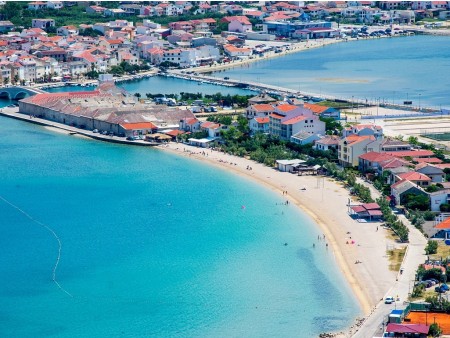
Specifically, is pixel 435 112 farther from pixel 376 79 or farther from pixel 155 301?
pixel 155 301

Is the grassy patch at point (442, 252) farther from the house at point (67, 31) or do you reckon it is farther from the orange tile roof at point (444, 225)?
the house at point (67, 31)

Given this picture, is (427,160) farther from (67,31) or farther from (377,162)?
(67,31)

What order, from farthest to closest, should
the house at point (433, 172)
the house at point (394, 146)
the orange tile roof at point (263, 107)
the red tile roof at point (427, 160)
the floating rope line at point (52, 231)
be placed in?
the orange tile roof at point (263, 107) → the house at point (394, 146) → the red tile roof at point (427, 160) → the house at point (433, 172) → the floating rope line at point (52, 231)

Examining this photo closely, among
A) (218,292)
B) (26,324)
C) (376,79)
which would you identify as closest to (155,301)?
(218,292)

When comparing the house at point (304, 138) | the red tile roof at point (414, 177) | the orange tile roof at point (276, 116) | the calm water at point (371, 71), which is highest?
the orange tile roof at point (276, 116)

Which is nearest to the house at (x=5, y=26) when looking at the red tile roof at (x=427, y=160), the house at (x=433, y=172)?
the red tile roof at (x=427, y=160)

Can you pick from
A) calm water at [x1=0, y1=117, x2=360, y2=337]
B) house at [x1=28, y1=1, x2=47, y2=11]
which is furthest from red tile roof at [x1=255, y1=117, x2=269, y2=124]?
house at [x1=28, y1=1, x2=47, y2=11]
